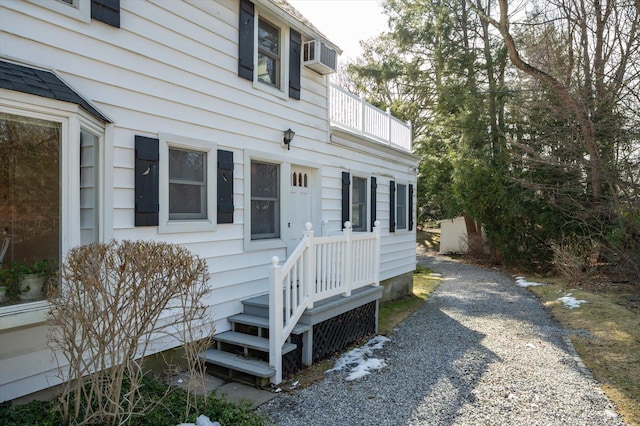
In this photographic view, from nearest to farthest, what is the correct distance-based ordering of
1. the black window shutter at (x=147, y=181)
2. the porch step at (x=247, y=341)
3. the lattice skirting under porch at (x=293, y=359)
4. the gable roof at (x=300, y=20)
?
the black window shutter at (x=147, y=181)
the porch step at (x=247, y=341)
the lattice skirting under porch at (x=293, y=359)
the gable roof at (x=300, y=20)

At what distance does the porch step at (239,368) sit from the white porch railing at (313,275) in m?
0.13

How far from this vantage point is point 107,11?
4078mm

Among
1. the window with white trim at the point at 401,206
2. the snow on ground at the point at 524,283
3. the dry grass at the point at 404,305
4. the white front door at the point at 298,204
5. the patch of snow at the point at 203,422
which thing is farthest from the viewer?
the snow on ground at the point at 524,283

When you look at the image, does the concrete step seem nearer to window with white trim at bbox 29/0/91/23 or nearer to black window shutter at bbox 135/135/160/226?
black window shutter at bbox 135/135/160/226

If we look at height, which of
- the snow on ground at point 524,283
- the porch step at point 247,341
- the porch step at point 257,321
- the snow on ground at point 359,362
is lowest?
the snow on ground at point 524,283

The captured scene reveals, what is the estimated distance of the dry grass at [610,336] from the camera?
465 centimetres

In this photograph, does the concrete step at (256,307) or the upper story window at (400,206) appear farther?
the upper story window at (400,206)

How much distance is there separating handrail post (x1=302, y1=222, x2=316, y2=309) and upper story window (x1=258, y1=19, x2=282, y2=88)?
8.38 ft

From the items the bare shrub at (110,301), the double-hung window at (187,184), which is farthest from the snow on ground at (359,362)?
the bare shrub at (110,301)

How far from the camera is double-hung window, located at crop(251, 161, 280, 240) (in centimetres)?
613

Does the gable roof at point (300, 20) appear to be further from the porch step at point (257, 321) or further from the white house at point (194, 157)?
the porch step at point (257, 321)

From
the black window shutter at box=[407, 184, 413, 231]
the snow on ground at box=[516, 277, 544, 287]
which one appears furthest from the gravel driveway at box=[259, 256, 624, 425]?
the snow on ground at box=[516, 277, 544, 287]

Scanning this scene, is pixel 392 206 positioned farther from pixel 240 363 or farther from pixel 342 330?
pixel 240 363

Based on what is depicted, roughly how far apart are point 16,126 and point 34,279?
3.80 ft
